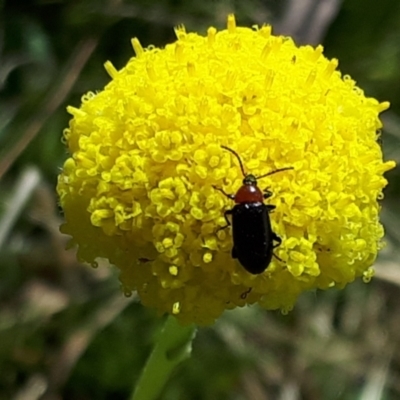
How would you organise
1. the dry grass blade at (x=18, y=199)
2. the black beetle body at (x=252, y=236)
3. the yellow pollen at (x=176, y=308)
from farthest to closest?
the dry grass blade at (x=18, y=199) < the yellow pollen at (x=176, y=308) < the black beetle body at (x=252, y=236)

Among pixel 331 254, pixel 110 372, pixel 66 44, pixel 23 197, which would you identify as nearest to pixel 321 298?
pixel 110 372

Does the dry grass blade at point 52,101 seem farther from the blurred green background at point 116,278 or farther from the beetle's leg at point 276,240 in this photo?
the beetle's leg at point 276,240

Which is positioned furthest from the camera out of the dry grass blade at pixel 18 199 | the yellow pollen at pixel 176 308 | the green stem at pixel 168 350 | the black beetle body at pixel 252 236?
the dry grass blade at pixel 18 199

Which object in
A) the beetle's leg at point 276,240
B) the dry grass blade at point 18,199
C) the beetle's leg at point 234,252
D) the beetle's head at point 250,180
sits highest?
the dry grass blade at point 18,199

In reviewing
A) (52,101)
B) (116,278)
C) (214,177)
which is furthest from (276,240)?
(52,101)

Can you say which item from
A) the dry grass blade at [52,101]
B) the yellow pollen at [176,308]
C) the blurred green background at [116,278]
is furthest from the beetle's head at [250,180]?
the dry grass blade at [52,101]

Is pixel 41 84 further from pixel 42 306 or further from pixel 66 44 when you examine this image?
pixel 42 306

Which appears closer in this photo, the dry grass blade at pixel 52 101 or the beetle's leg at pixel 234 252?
the beetle's leg at pixel 234 252
